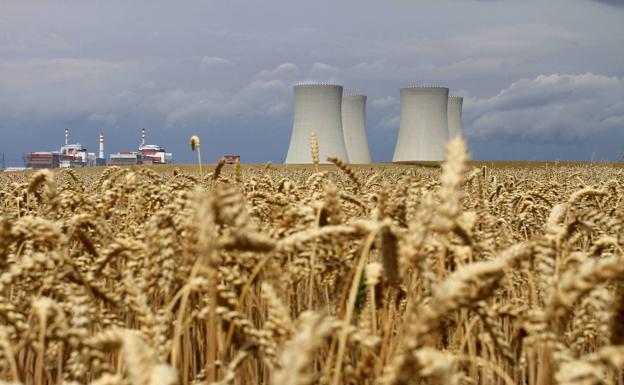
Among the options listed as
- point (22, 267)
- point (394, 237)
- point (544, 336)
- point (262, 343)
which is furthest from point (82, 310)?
point (544, 336)

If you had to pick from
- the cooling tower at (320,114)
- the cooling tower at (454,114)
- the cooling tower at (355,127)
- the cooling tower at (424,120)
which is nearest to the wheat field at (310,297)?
the cooling tower at (320,114)

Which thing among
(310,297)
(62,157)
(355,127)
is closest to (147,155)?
(62,157)

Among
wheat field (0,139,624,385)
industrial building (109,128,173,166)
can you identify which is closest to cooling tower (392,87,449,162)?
wheat field (0,139,624,385)

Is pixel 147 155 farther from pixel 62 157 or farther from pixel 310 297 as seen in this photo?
pixel 310 297

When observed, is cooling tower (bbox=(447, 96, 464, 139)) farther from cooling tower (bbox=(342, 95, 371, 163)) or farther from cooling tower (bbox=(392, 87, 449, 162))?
cooling tower (bbox=(392, 87, 449, 162))

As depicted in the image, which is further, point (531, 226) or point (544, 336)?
point (531, 226)

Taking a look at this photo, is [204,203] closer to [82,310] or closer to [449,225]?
[449,225]

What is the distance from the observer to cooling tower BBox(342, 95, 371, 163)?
125 ft

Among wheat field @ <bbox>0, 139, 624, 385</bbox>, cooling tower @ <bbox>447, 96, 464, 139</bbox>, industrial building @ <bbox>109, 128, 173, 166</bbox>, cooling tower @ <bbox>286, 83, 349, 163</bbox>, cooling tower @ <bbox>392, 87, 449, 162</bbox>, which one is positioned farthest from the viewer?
industrial building @ <bbox>109, 128, 173, 166</bbox>

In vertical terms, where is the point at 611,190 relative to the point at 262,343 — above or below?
above

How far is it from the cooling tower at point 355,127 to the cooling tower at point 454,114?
4.31 metres

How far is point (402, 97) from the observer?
110 feet

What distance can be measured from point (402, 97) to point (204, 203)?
108 feet

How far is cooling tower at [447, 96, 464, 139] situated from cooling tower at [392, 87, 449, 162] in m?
5.99
